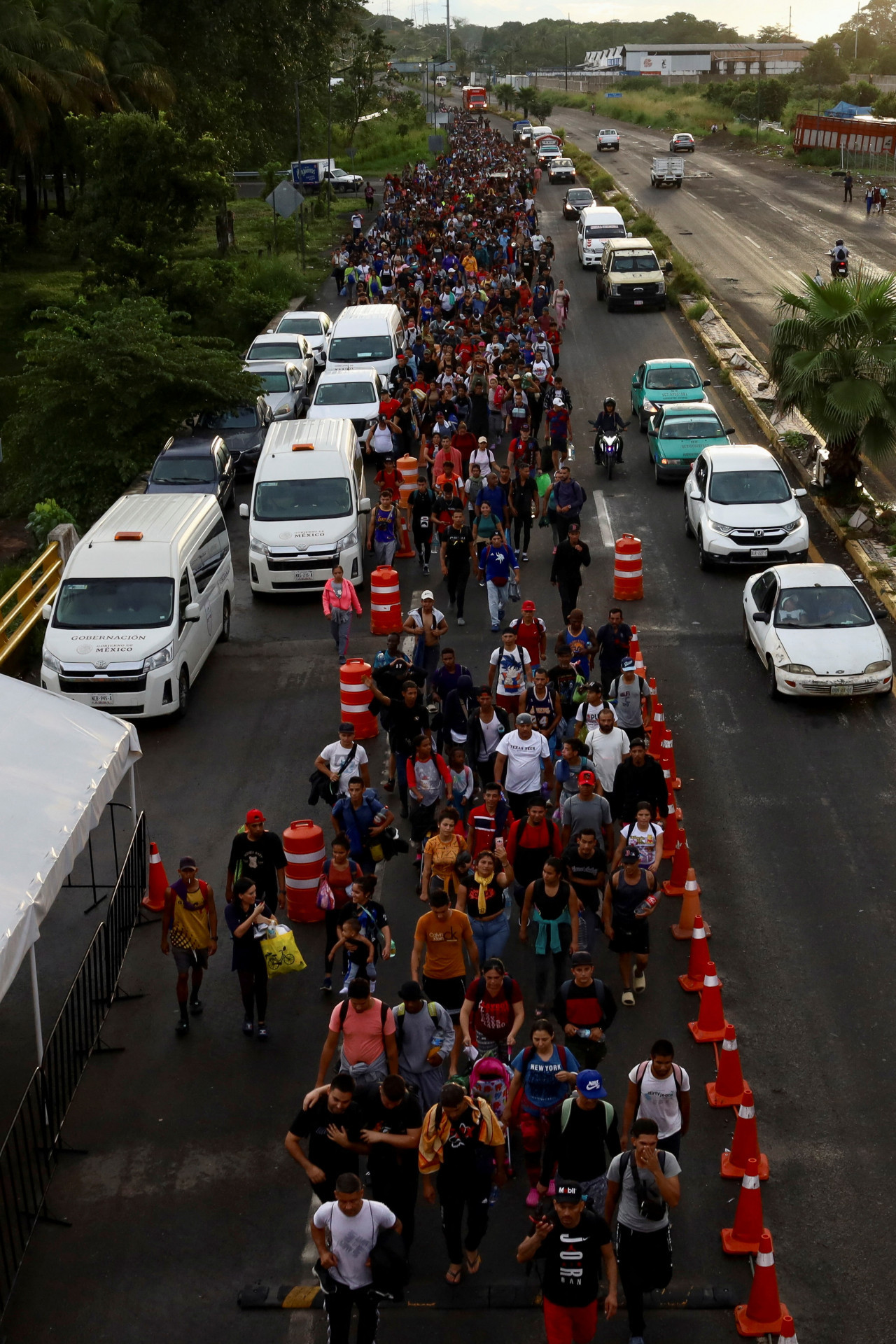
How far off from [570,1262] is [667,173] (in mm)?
67250

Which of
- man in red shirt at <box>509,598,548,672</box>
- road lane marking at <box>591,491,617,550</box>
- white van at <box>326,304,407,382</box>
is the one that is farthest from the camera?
white van at <box>326,304,407,382</box>

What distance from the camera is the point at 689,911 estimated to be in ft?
39.0

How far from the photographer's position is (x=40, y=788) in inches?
408

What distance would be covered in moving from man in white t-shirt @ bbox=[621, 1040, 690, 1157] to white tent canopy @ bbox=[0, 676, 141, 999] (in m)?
3.58

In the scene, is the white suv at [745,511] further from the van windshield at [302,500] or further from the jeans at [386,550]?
the van windshield at [302,500]

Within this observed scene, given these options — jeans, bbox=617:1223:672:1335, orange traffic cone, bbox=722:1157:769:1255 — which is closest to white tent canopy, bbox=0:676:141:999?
jeans, bbox=617:1223:672:1335

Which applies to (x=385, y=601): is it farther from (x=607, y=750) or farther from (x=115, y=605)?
(x=607, y=750)

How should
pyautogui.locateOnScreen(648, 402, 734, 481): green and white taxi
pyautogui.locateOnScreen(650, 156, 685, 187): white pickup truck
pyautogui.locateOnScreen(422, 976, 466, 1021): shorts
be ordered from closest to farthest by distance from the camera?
pyautogui.locateOnScreen(422, 976, 466, 1021): shorts → pyautogui.locateOnScreen(648, 402, 734, 481): green and white taxi → pyautogui.locateOnScreen(650, 156, 685, 187): white pickup truck

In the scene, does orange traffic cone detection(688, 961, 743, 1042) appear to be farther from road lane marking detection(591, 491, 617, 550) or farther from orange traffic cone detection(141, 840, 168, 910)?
road lane marking detection(591, 491, 617, 550)

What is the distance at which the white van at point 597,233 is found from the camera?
47.1 meters

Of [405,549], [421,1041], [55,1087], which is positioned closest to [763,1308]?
[421,1041]

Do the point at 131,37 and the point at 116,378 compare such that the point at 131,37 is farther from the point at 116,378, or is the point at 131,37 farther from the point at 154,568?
the point at 154,568

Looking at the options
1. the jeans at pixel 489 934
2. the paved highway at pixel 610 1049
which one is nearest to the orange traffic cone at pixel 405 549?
the paved highway at pixel 610 1049

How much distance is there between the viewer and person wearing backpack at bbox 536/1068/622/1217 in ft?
25.4
